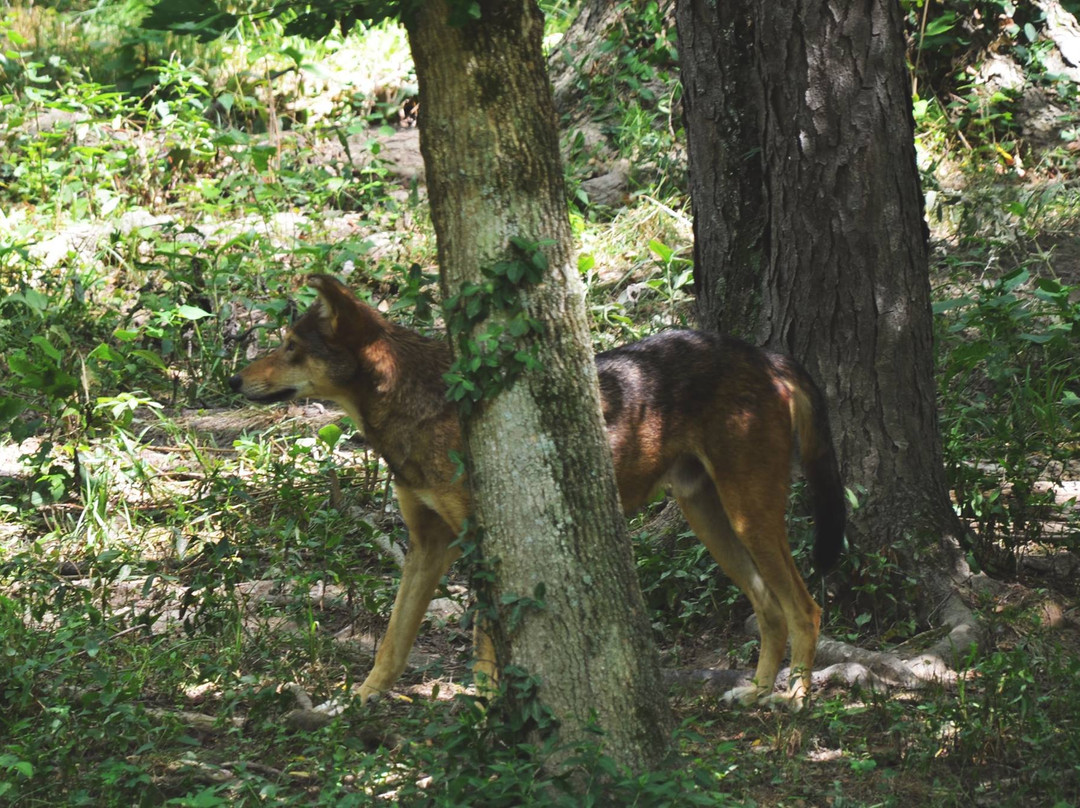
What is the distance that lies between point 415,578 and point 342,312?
1.28 m

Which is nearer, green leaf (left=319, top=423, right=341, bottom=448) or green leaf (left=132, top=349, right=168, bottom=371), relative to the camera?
green leaf (left=319, top=423, right=341, bottom=448)

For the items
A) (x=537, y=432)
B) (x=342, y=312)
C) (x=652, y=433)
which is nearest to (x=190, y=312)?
(x=342, y=312)

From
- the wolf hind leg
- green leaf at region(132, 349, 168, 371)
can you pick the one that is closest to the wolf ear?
the wolf hind leg

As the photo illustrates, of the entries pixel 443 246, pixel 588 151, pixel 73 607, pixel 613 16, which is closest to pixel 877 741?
pixel 443 246

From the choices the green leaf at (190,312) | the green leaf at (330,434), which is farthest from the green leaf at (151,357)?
the green leaf at (330,434)

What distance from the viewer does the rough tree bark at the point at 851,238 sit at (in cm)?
568

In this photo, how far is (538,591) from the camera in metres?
3.87

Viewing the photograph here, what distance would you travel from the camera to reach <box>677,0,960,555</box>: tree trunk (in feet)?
18.6

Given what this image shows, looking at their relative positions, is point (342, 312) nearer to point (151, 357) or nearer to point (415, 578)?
point (415, 578)

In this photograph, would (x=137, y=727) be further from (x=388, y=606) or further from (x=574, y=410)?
(x=574, y=410)

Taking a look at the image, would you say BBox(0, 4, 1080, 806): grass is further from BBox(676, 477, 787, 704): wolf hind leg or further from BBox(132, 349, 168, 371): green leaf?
BBox(676, 477, 787, 704): wolf hind leg

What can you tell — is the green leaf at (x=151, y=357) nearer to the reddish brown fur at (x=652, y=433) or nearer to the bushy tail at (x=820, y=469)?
the reddish brown fur at (x=652, y=433)

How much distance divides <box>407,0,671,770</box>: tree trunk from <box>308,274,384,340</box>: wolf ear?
60.9 inches

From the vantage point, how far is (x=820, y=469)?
5473 millimetres
